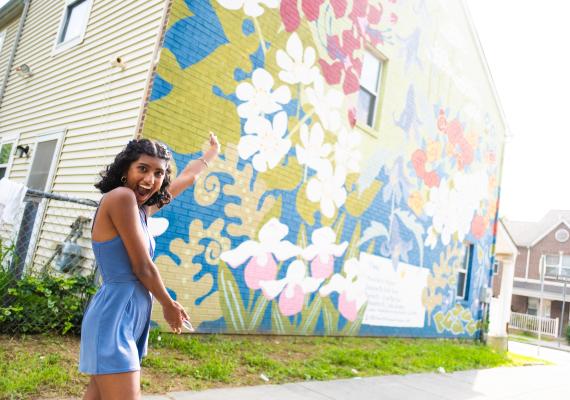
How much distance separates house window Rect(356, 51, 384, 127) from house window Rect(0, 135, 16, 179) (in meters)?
7.18

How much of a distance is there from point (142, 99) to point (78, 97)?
235 cm

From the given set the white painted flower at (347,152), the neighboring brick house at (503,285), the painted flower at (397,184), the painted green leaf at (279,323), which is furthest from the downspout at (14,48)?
the neighboring brick house at (503,285)

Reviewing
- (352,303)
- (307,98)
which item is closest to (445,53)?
(307,98)

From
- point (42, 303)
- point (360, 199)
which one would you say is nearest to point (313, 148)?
point (360, 199)

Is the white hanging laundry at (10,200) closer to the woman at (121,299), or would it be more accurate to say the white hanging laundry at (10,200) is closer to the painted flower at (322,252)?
the woman at (121,299)

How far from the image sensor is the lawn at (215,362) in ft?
11.8

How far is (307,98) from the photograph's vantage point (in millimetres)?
7699

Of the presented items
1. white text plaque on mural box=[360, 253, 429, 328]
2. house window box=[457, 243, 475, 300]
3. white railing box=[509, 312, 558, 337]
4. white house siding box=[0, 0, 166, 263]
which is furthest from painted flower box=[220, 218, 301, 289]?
white railing box=[509, 312, 558, 337]

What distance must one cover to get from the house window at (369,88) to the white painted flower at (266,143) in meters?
2.46

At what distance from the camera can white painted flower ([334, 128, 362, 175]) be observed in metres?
8.37

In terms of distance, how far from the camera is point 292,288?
7551 millimetres

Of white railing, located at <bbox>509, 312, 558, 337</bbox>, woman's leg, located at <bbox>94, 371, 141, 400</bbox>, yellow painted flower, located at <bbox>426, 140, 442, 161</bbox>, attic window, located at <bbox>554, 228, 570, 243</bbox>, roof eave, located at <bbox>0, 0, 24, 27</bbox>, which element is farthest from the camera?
attic window, located at <bbox>554, 228, 570, 243</bbox>

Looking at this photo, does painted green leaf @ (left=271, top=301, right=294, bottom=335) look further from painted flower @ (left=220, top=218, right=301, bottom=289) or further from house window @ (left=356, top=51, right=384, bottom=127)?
house window @ (left=356, top=51, right=384, bottom=127)

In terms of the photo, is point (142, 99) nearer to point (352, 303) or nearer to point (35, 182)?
point (35, 182)
